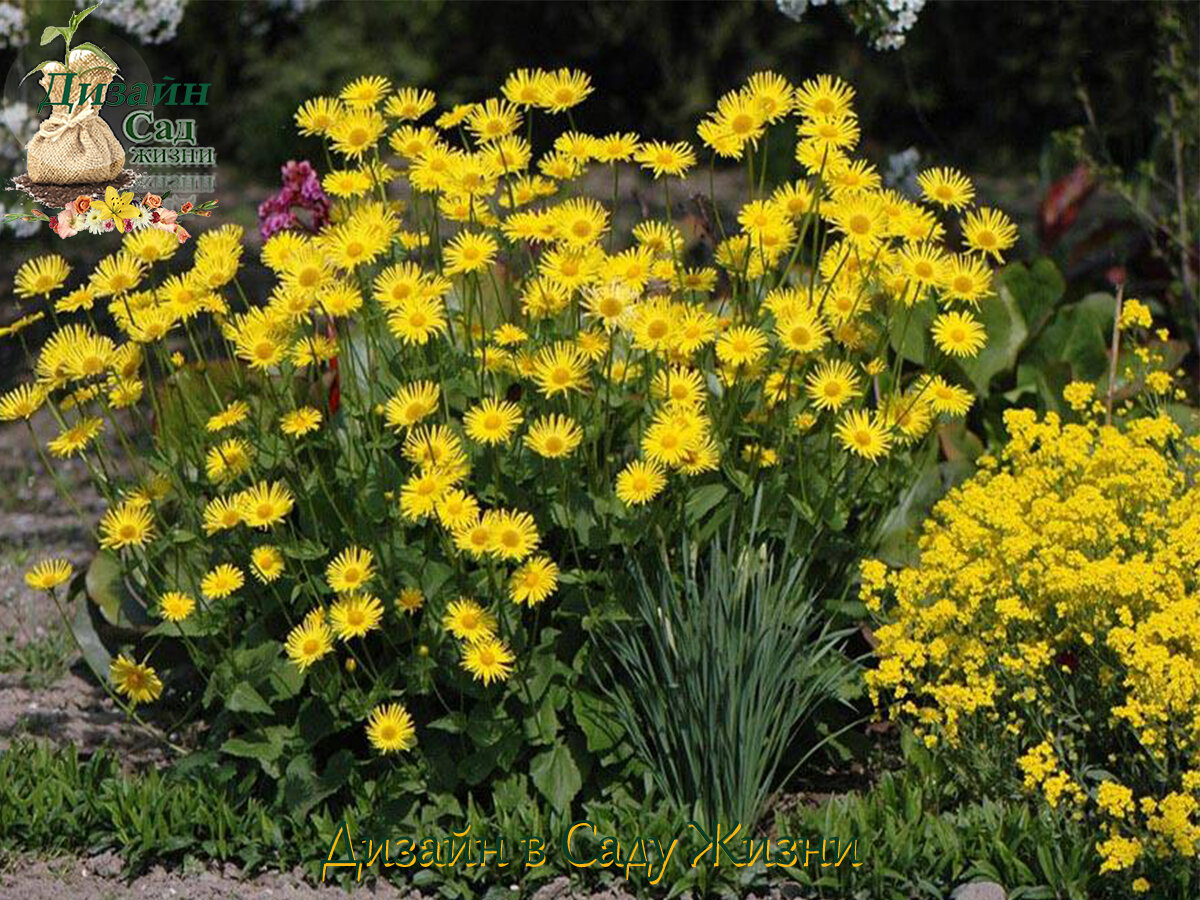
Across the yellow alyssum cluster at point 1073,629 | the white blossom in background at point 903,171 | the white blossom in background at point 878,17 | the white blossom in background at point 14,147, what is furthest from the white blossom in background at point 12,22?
the yellow alyssum cluster at point 1073,629

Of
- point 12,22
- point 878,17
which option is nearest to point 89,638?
point 878,17

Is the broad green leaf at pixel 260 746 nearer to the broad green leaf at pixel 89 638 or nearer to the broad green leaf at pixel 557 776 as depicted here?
the broad green leaf at pixel 557 776

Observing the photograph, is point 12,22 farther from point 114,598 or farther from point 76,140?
point 114,598

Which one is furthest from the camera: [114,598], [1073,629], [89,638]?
[89,638]

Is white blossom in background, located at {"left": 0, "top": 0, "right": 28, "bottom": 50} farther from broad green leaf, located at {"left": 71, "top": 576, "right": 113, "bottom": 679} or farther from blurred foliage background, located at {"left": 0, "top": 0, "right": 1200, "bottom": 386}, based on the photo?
blurred foliage background, located at {"left": 0, "top": 0, "right": 1200, "bottom": 386}

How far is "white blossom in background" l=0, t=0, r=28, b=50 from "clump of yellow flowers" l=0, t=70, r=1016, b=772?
7.58 ft

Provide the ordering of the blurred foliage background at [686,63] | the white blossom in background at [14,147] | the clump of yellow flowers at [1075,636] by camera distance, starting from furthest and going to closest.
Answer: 1. the blurred foliage background at [686,63]
2. the white blossom in background at [14,147]
3. the clump of yellow flowers at [1075,636]

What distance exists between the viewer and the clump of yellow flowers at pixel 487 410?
112 inches

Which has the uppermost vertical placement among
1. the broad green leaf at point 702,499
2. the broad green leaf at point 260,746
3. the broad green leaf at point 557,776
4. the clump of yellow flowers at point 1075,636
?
the broad green leaf at point 702,499

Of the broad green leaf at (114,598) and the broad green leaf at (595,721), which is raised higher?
the broad green leaf at (595,721)

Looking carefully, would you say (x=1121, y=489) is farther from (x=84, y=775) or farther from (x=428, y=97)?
(x=84, y=775)

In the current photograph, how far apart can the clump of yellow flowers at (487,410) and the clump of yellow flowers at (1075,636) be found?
22 centimetres

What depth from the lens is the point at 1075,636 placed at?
3.02 meters

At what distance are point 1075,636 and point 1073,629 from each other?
30 mm
